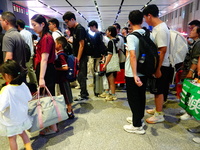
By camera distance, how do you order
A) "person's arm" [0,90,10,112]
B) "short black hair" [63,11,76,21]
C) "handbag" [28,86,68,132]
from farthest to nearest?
Result: 1. "short black hair" [63,11,76,21]
2. "handbag" [28,86,68,132]
3. "person's arm" [0,90,10,112]

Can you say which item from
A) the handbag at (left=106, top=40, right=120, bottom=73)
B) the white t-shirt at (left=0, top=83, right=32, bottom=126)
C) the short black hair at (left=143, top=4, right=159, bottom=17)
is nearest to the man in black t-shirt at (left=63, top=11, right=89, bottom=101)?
the handbag at (left=106, top=40, right=120, bottom=73)

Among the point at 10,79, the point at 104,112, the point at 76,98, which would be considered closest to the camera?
the point at 10,79

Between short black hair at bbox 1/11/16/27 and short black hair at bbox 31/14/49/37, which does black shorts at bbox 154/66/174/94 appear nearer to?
short black hair at bbox 31/14/49/37

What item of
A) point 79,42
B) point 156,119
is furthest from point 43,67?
point 156,119

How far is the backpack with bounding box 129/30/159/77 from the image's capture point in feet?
5.74

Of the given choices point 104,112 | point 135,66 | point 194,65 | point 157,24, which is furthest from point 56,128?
point 194,65

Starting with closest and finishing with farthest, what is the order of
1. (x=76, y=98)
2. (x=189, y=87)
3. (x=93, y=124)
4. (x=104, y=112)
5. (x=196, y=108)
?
(x=196, y=108), (x=189, y=87), (x=93, y=124), (x=104, y=112), (x=76, y=98)

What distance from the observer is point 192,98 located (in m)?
1.87

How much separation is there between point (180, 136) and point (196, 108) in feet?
1.51

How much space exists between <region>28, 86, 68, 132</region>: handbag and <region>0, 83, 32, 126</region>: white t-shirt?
0.16m

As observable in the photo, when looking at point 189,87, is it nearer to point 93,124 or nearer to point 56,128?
point 93,124

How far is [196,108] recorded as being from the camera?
181 centimetres

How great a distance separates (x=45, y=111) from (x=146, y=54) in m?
1.32

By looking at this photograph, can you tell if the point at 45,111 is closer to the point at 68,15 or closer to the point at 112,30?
the point at 68,15
